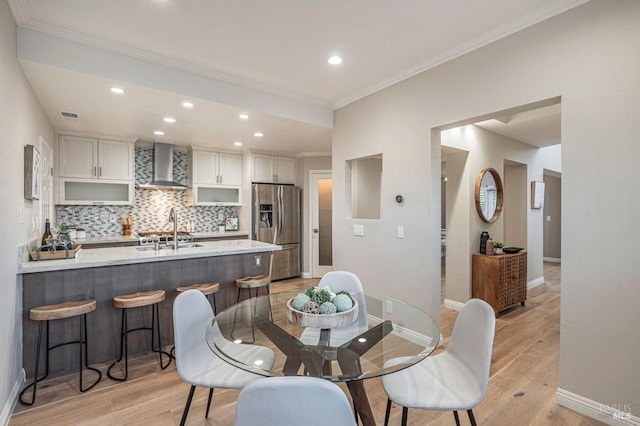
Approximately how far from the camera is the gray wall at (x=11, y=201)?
1.93m

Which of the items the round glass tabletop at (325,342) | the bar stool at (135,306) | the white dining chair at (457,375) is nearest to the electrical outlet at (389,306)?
the round glass tabletop at (325,342)

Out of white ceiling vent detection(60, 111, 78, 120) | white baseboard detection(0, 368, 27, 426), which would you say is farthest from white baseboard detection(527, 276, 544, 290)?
white ceiling vent detection(60, 111, 78, 120)

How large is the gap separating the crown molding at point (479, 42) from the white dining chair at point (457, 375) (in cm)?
206

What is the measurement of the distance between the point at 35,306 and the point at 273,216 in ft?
11.9

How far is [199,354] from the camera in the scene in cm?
185

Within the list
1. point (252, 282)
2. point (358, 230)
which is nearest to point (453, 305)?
point (358, 230)

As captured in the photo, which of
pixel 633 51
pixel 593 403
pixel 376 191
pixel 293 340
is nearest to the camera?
pixel 293 340

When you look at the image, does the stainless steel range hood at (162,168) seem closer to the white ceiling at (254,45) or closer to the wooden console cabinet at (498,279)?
the white ceiling at (254,45)

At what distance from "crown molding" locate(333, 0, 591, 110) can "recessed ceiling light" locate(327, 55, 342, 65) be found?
655mm

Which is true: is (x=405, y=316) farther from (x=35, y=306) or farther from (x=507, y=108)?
(x=35, y=306)

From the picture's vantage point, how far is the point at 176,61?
291 cm

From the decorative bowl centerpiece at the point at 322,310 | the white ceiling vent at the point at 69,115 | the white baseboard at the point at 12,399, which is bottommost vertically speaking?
the white baseboard at the point at 12,399

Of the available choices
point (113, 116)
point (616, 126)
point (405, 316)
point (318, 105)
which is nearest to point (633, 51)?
point (616, 126)

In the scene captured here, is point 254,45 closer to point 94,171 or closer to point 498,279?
point 94,171
